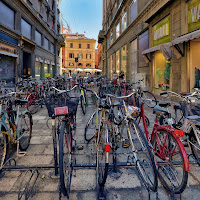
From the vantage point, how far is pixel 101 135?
2.53m

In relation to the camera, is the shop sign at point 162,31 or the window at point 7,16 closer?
the shop sign at point 162,31

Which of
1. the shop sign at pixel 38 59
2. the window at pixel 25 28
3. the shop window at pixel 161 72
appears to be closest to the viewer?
the shop window at pixel 161 72

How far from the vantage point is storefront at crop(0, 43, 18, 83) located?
1289cm

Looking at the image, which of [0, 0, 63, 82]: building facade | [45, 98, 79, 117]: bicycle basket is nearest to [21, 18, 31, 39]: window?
[0, 0, 63, 82]: building facade

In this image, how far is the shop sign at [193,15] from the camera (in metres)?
7.21

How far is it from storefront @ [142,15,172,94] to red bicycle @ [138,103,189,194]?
23.6 feet

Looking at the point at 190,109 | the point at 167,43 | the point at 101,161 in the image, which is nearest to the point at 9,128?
the point at 101,161

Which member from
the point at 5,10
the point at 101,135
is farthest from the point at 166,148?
the point at 5,10

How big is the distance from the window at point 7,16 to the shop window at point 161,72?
1179 cm

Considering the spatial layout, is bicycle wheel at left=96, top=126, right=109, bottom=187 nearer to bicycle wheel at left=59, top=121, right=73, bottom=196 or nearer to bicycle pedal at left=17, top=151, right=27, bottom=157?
bicycle wheel at left=59, top=121, right=73, bottom=196

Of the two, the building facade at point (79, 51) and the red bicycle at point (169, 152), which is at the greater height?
the building facade at point (79, 51)

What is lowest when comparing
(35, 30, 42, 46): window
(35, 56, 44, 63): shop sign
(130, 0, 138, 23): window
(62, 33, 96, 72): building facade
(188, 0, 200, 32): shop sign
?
(188, 0, 200, 32): shop sign

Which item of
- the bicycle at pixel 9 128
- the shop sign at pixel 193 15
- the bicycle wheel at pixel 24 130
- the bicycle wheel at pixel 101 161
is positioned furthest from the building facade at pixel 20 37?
the bicycle wheel at pixel 101 161

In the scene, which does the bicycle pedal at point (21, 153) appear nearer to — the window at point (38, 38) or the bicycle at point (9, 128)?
the bicycle at point (9, 128)
